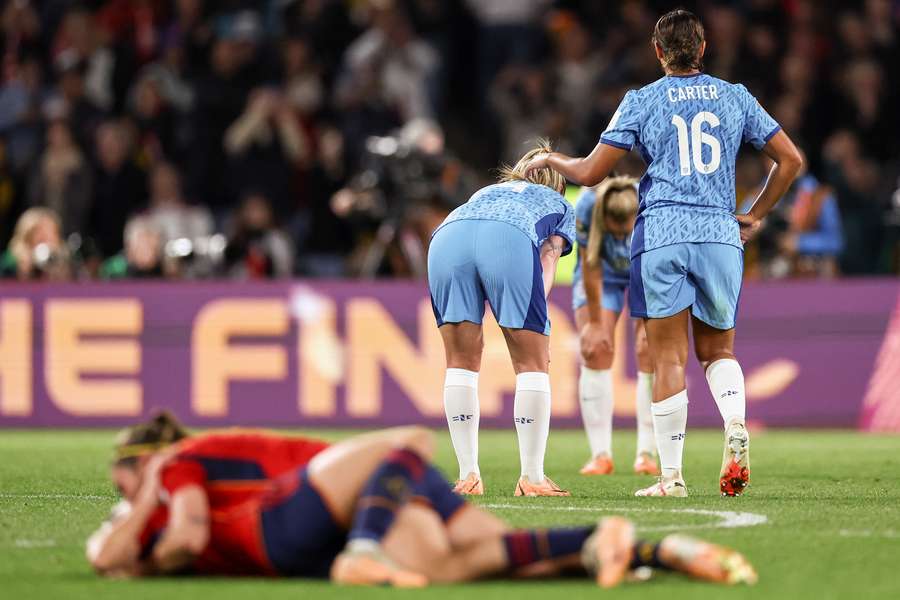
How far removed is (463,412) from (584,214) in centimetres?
232

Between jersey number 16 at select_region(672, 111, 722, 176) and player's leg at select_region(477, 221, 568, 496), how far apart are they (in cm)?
90

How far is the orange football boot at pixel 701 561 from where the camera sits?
510 centimetres

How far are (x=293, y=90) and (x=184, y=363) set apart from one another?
4.31 metres

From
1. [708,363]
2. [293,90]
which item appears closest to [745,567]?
[708,363]

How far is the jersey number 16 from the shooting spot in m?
7.88

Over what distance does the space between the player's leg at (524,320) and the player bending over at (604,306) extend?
158 cm

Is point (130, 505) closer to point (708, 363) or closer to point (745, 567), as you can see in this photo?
point (745, 567)

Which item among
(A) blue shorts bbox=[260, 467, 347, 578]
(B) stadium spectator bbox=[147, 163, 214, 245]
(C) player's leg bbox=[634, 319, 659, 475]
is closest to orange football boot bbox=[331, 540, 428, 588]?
(A) blue shorts bbox=[260, 467, 347, 578]

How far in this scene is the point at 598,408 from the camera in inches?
408

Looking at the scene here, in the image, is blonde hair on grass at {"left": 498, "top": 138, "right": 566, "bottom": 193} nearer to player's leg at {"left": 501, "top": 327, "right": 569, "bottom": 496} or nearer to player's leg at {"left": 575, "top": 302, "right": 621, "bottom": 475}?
player's leg at {"left": 501, "top": 327, "right": 569, "bottom": 496}

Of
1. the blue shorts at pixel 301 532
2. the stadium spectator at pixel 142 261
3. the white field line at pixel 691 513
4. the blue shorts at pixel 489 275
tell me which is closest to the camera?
the blue shorts at pixel 301 532

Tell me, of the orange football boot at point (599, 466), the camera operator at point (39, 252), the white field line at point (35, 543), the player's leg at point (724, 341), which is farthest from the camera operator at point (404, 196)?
the white field line at point (35, 543)

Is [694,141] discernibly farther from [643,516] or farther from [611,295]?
[611,295]

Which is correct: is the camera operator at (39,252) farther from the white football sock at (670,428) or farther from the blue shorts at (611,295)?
the white football sock at (670,428)
